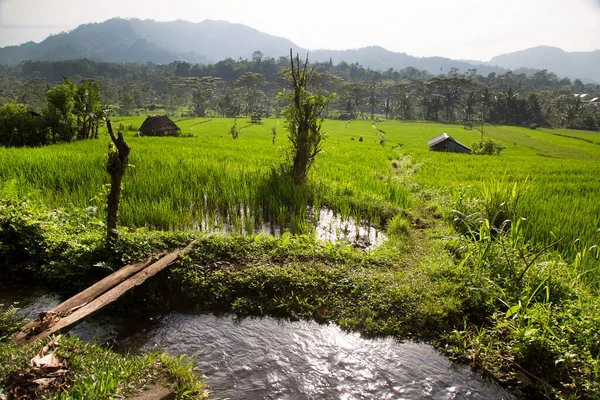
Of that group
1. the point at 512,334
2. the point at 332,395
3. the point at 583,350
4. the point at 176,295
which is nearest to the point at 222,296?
the point at 176,295

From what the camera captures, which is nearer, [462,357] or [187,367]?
[187,367]

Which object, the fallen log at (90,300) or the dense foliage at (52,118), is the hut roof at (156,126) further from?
the fallen log at (90,300)

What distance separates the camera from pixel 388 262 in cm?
429

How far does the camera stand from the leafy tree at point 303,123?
297 inches

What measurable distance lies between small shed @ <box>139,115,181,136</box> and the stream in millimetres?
19003

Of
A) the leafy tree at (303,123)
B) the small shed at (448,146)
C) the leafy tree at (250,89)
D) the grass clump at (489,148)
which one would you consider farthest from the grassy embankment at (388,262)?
the leafy tree at (250,89)

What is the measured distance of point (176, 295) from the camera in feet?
12.1

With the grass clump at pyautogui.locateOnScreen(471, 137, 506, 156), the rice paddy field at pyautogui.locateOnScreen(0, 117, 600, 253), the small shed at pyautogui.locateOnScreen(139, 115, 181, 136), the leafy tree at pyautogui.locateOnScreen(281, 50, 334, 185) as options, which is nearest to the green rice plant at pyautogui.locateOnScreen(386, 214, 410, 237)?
the rice paddy field at pyautogui.locateOnScreen(0, 117, 600, 253)

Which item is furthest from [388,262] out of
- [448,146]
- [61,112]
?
[448,146]

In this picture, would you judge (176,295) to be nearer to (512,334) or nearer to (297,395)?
(297,395)

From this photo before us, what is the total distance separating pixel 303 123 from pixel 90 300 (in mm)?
5544

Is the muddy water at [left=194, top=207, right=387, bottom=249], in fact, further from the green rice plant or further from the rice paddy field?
the green rice plant

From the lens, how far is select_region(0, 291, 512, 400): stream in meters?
2.60

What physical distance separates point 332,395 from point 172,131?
2130 cm
